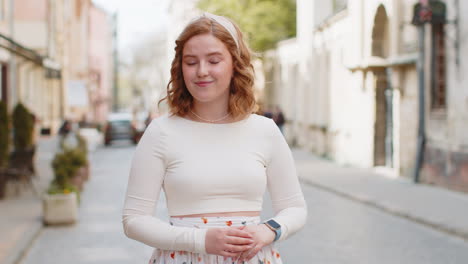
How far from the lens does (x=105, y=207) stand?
13188mm

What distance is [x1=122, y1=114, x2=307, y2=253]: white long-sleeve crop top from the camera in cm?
269

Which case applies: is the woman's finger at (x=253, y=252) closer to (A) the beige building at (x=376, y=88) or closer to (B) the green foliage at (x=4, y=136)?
(A) the beige building at (x=376, y=88)

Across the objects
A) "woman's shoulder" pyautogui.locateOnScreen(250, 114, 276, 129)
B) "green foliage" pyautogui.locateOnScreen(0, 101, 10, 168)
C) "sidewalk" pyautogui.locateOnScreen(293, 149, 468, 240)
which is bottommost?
"sidewalk" pyautogui.locateOnScreen(293, 149, 468, 240)

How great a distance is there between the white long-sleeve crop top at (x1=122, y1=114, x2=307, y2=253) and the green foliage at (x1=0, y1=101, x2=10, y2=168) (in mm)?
12180

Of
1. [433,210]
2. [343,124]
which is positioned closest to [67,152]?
[433,210]

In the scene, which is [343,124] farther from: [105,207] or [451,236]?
[451,236]

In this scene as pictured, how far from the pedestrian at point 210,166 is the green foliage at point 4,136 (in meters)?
12.2

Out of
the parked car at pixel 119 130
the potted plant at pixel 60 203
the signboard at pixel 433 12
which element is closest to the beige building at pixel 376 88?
the signboard at pixel 433 12

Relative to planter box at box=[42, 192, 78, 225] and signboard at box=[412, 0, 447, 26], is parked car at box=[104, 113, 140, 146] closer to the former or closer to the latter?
signboard at box=[412, 0, 447, 26]

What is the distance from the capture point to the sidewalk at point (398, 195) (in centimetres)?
1138

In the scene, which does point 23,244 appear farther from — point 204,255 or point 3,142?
point 204,255

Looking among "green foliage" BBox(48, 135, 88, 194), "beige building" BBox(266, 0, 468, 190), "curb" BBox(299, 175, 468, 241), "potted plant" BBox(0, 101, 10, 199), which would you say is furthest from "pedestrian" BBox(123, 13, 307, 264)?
"potted plant" BBox(0, 101, 10, 199)

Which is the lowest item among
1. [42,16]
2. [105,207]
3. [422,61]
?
[105,207]

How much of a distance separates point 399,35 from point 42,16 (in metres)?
14.3
